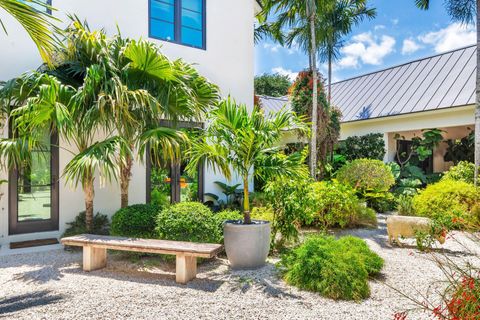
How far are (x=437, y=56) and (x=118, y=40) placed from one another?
13015 millimetres

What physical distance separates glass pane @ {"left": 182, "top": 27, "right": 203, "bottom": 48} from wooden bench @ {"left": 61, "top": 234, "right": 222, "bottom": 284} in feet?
19.0

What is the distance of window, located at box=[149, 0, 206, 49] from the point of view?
8.38m

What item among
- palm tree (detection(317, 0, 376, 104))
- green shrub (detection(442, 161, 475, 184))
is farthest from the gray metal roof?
green shrub (detection(442, 161, 475, 184))

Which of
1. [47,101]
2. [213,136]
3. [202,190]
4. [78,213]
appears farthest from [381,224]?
[47,101]

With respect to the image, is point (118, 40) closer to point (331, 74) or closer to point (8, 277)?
point (8, 277)

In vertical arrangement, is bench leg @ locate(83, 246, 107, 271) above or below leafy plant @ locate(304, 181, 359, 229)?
below

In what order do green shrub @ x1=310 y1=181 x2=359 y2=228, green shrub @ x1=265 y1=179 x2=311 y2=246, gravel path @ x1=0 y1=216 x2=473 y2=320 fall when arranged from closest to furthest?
1. gravel path @ x1=0 y1=216 x2=473 y2=320
2. green shrub @ x1=265 y1=179 x2=311 y2=246
3. green shrub @ x1=310 y1=181 x2=359 y2=228

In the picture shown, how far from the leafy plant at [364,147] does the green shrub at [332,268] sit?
29.9 feet

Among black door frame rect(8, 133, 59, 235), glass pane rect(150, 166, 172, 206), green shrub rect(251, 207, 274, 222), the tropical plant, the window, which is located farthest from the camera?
the tropical plant

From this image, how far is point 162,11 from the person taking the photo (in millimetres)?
8461

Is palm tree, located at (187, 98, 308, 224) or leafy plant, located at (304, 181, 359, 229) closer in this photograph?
palm tree, located at (187, 98, 308, 224)

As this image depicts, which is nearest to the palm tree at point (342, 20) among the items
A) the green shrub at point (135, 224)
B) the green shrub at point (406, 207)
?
the green shrub at point (406, 207)

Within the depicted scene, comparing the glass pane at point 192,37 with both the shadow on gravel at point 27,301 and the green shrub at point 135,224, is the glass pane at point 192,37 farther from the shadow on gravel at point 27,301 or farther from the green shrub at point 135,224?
the shadow on gravel at point 27,301

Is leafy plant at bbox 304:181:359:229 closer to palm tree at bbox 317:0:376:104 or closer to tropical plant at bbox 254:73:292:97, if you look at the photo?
palm tree at bbox 317:0:376:104
